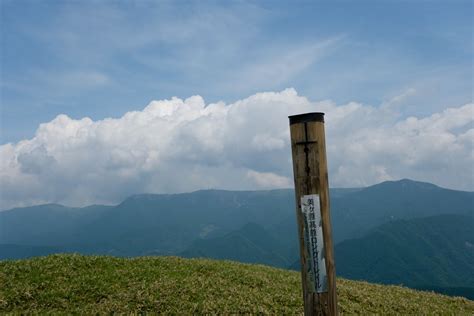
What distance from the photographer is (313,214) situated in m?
7.51

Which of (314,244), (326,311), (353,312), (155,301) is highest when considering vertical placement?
(314,244)

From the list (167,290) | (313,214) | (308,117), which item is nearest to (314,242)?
(313,214)

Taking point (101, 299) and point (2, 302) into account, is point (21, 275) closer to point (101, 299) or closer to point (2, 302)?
point (2, 302)

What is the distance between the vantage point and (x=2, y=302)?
51.5ft

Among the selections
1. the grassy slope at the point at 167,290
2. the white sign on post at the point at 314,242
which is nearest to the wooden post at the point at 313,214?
the white sign on post at the point at 314,242

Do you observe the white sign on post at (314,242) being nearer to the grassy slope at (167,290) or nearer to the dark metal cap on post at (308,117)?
the dark metal cap on post at (308,117)

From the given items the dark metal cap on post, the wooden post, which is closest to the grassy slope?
the wooden post

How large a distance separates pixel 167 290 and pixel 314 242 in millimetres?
10813

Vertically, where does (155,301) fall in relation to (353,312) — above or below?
above

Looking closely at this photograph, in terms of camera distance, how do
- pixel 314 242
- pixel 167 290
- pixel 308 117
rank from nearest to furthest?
1. pixel 314 242
2. pixel 308 117
3. pixel 167 290

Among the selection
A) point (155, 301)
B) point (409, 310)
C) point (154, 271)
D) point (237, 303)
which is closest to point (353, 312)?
point (409, 310)

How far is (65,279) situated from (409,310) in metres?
14.9

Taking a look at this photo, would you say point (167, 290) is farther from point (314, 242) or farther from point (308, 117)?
point (308, 117)

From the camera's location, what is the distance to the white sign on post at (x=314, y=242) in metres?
7.44
